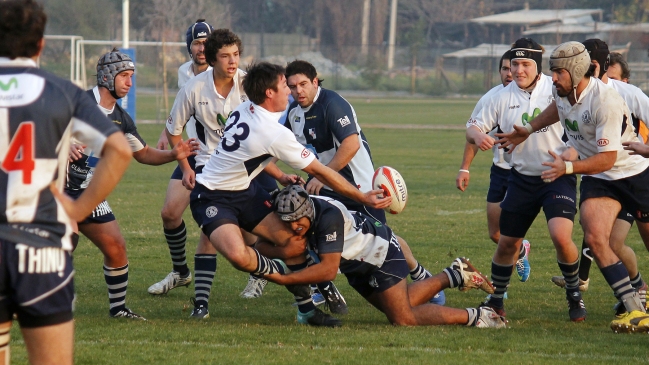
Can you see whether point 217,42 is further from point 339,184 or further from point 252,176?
point 339,184

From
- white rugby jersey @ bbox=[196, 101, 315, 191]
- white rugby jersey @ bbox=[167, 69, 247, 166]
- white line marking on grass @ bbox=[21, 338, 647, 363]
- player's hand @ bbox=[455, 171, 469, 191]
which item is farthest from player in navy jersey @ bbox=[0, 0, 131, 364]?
player's hand @ bbox=[455, 171, 469, 191]

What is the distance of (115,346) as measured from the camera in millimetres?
5363

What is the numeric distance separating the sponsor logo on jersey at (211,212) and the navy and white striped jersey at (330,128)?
1259mm

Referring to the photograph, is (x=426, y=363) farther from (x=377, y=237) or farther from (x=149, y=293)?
(x=149, y=293)

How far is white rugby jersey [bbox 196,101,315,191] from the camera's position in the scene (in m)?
5.74

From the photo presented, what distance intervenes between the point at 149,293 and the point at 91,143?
14.2ft

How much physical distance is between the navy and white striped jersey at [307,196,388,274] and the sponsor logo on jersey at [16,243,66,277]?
2.79 meters

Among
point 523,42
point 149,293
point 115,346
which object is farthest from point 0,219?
point 523,42

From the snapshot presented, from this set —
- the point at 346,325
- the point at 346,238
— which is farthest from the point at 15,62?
the point at 346,325

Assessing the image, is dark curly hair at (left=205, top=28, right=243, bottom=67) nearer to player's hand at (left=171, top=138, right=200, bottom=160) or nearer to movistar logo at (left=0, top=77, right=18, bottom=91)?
player's hand at (left=171, top=138, right=200, bottom=160)

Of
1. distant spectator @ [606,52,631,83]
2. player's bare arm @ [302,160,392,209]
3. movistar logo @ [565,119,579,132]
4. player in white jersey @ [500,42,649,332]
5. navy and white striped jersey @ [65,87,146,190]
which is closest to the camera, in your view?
player's bare arm @ [302,160,392,209]

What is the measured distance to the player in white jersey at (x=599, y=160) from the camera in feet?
19.3

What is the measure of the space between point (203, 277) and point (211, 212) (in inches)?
29.8

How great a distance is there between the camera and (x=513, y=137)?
649 centimetres
